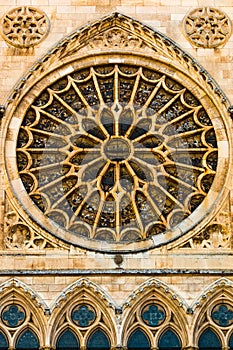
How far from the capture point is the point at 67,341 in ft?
74.2

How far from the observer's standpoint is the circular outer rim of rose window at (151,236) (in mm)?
23359

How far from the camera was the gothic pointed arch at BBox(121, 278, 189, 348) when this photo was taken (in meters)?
22.6

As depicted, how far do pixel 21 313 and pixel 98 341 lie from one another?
1.50 metres

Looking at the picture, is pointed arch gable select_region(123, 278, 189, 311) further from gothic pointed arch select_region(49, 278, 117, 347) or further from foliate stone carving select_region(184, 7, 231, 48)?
foliate stone carving select_region(184, 7, 231, 48)

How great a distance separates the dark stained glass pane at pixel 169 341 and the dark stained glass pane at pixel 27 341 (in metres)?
2.28

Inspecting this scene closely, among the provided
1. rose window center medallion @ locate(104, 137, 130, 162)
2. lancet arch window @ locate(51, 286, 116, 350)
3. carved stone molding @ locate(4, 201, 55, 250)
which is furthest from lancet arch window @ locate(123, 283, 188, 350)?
rose window center medallion @ locate(104, 137, 130, 162)

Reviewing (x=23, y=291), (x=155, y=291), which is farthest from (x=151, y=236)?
(x=23, y=291)

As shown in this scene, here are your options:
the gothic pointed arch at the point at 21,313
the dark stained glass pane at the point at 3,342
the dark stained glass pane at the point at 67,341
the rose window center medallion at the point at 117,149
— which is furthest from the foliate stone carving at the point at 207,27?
the dark stained glass pane at the point at 3,342

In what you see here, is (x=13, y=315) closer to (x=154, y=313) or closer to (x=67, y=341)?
(x=67, y=341)

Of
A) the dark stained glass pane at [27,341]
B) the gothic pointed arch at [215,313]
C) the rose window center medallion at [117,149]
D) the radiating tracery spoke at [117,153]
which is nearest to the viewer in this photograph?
the dark stained glass pane at [27,341]

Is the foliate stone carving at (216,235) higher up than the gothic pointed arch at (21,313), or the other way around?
the foliate stone carving at (216,235)

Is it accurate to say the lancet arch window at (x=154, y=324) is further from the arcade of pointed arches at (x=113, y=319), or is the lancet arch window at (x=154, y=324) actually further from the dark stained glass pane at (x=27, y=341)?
the dark stained glass pane at (x=27, y=341)

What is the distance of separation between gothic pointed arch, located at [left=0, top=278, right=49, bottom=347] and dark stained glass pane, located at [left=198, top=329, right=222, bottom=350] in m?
2.86

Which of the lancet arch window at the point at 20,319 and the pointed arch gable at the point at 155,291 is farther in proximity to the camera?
the pointed arch gable at the point at 155,291
